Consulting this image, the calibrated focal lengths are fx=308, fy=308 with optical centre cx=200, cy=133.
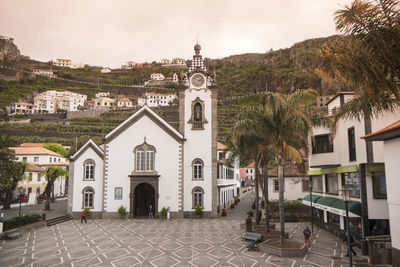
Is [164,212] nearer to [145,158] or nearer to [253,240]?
[145,158]

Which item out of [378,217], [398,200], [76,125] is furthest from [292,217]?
[76,125]

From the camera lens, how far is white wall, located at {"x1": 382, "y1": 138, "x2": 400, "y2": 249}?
38.8ft

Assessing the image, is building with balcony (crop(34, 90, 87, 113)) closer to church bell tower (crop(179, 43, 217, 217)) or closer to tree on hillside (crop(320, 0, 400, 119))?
church bell tower (crop(179, 43, 217, 217))

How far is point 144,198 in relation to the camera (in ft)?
107

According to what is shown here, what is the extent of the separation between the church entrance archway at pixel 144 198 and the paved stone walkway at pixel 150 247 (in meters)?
5.65

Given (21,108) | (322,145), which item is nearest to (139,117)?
(322,145)

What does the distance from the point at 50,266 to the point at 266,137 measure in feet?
42.7

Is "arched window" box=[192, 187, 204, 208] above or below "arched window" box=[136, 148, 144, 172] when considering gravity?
below

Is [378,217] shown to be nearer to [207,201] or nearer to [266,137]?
[266,137]

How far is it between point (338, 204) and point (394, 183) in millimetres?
8743

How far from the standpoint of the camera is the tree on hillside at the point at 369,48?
9.99m

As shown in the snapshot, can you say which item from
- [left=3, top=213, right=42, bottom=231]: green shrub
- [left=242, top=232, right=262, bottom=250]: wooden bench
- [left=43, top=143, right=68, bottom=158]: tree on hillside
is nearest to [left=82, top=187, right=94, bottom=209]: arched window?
[left=3, top=213, right=42, bottom=231]: green shrub

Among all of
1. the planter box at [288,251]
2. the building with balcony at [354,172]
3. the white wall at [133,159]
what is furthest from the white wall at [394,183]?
the white wall at [133,159]

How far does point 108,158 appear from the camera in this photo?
102 feet
